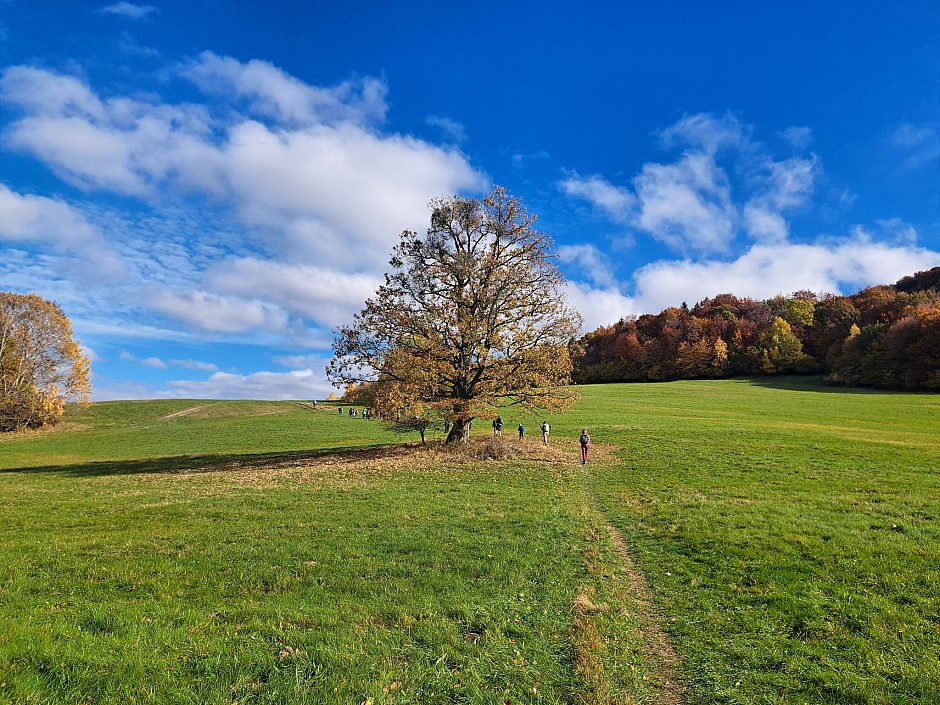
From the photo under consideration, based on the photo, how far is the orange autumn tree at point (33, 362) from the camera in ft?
172

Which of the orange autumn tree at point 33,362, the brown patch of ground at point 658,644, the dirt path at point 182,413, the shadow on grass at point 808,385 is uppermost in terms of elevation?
the orange autumn tree at point 33,362

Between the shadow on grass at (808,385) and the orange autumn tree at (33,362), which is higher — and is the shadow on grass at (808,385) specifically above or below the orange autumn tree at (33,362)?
below

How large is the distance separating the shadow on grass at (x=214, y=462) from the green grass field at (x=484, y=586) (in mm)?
4838

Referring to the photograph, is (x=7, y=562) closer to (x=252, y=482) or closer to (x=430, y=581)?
(x=430, y=581)

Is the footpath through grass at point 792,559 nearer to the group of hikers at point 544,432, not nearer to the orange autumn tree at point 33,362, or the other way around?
the group of hikers at point 544,432

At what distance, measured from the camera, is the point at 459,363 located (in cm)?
2917

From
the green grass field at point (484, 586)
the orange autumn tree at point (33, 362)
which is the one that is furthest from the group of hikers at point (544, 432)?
the orange autumn tree at point (33, 362)

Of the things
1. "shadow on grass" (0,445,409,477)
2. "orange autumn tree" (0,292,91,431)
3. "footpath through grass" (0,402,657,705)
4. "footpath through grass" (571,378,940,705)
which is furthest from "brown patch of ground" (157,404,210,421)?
"footpath through grass" (571,378,940,705)

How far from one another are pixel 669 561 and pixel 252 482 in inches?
795

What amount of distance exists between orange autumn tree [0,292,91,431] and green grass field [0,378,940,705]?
38.2 metres

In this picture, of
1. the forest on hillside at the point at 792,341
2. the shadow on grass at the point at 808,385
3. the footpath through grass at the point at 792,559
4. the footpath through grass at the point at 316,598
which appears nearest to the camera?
the footpath through grass at the point at 316,598

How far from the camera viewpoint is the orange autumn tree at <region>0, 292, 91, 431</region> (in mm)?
52281

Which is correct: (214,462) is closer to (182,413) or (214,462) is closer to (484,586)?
(484,586)

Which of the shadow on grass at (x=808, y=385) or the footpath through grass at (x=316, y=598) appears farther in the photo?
the shadow on grass at (x=808, y=385)
